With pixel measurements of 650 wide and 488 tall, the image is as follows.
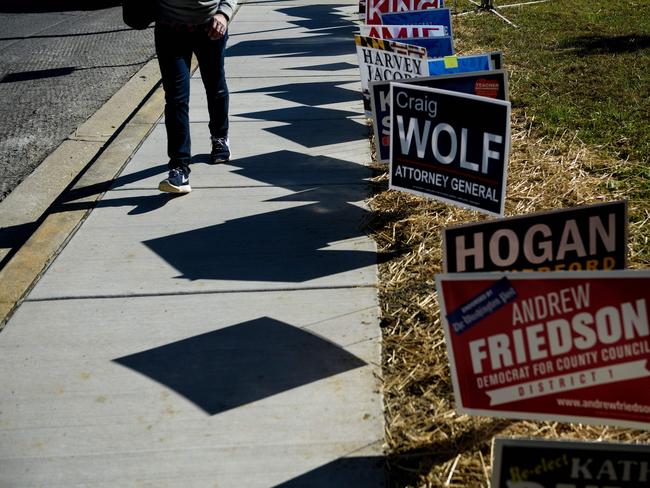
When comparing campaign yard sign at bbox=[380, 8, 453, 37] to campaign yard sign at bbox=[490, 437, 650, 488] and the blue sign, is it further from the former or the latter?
campaign yard sign at bbox=[490, 437, 650, 488]

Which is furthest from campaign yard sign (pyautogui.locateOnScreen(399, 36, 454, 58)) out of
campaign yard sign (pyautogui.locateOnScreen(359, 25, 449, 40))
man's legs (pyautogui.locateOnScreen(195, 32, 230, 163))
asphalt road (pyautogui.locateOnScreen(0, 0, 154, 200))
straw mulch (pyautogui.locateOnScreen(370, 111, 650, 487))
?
asphalt road (pyautogui.locateOnScreen(0, 0, 154, 200))

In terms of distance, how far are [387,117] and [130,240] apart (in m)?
1.66

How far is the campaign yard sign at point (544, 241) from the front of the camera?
3.21 m

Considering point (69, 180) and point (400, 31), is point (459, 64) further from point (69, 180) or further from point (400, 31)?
point (69, 180)

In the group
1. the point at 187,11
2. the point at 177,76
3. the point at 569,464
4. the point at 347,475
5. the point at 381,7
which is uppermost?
the point at 187,11

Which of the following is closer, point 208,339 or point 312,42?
point 208,339

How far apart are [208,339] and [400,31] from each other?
330cm

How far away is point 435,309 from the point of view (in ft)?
13.6

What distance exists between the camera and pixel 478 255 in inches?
128

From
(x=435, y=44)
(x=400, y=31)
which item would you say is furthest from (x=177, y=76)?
(x=435, y=44)

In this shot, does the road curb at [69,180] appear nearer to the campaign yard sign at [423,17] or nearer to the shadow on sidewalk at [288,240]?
the shadow on sidewalk at [288,240]

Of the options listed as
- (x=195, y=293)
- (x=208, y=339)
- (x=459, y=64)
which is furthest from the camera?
(x=459, y=64)

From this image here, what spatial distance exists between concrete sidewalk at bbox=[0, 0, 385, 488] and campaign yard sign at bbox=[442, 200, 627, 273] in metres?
0.69

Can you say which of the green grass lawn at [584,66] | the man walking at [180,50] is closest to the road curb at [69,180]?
the man walking at [180,50]
